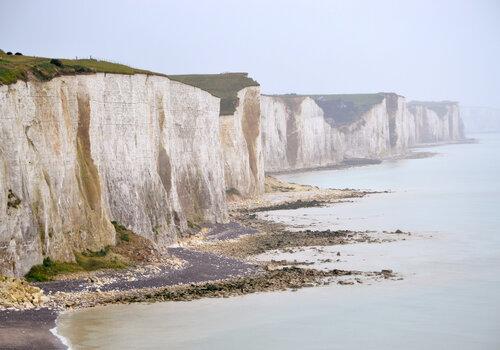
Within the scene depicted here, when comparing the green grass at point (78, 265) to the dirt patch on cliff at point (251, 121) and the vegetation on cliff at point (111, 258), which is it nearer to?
the vegetation on cliff at point (111, 258)

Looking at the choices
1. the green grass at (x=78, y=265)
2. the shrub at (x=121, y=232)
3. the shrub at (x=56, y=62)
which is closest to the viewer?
the green grass at (x=78, y=265)

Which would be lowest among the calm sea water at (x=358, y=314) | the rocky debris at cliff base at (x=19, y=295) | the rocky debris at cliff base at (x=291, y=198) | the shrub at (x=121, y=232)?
the rocky debris at cliff base at (x=291, y=198)

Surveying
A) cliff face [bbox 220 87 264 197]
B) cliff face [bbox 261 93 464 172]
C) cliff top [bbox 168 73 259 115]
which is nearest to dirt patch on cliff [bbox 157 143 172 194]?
cliff face [bbox 220 87 264 197]

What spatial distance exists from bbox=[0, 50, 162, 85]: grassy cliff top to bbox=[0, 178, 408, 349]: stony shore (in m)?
6.14

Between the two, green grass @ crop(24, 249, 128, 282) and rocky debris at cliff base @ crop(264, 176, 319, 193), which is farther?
rocky debris at cliff base @ crop(264, 176, 319, 193)

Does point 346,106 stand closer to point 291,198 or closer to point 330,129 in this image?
point 330,129

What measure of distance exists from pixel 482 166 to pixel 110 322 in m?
90.1

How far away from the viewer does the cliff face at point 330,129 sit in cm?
11419

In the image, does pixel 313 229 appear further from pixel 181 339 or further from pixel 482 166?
pixel 482 166

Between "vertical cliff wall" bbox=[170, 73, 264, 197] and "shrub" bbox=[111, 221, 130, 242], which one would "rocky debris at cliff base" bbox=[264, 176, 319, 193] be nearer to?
"vertical cliff wall" bbox=[170, 73, 264, 197]

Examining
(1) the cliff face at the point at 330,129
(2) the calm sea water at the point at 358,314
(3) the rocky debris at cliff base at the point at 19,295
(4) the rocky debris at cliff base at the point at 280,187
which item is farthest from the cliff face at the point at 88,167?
(1) the cliff face at the point at 330,129

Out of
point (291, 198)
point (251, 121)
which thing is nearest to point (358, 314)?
point (291, 198)

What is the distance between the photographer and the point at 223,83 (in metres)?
77.5

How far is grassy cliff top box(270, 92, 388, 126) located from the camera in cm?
15062
